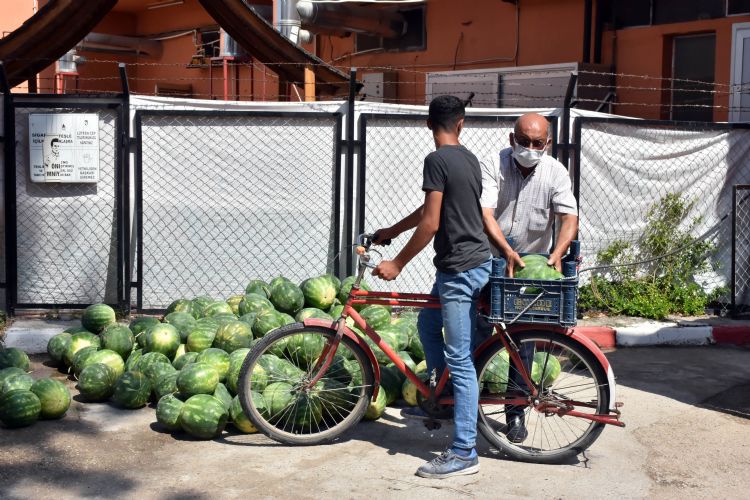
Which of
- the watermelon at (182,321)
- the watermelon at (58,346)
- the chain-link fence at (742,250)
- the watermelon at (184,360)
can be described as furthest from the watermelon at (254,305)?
the chain-link fence at (742,250)

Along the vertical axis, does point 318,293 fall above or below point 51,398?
above

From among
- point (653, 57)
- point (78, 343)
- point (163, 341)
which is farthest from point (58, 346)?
point (653, 57)

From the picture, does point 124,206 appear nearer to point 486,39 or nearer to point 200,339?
point 200,339

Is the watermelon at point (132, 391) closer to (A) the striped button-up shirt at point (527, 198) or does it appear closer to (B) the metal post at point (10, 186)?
(A) the striped button-up shirt at point (527, 198)

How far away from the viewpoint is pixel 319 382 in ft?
19.2

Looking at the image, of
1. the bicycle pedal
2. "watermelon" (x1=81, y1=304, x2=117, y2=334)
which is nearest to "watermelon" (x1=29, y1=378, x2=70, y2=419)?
"watermelon" (x1=81, y1=304, x2=117, y2=334)

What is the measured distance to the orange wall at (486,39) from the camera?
585 inches

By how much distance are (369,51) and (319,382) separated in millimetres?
13415

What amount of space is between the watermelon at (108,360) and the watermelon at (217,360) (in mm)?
726

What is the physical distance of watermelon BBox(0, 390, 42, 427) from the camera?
610cm

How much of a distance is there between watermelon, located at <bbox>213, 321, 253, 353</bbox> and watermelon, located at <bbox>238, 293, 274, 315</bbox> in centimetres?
41

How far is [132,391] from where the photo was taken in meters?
6.60

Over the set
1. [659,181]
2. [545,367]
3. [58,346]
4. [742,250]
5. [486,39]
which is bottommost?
[58,346]

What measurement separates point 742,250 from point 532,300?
580 cm
